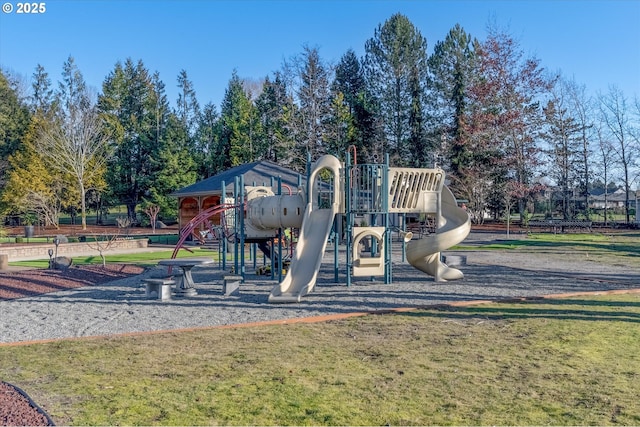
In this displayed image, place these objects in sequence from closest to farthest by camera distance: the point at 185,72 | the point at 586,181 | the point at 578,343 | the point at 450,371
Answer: the point at 450,371, the point at 578,343, the point at 586,181, the point at 185,72

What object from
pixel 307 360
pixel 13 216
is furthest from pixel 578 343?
pixel 13 216

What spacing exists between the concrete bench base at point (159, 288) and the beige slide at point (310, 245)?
6.80 ft

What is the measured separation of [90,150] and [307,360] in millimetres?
42826

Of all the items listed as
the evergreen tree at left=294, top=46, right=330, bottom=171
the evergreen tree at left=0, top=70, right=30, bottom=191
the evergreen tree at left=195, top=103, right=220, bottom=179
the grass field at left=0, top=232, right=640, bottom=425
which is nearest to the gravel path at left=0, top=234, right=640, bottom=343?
the grass field at left=0, top=232, right=640, bottom=425

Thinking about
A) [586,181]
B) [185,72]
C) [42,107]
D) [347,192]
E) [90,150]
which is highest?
[185,72]

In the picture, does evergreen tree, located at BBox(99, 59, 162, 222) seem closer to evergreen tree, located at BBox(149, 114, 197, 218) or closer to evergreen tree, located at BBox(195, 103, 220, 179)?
evergreen tree, located at BBox(149, 114, 197, 218)

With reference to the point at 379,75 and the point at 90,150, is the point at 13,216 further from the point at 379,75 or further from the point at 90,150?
the point at 379,75

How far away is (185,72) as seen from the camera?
58.1m

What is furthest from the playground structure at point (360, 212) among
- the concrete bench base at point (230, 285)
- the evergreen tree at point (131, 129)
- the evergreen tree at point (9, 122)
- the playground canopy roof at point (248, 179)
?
the evergreen tree at point (9, 122)

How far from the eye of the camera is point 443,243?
11383mm

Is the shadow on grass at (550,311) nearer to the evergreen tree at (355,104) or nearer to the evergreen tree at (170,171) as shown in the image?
the evergreen tree at (355,104)

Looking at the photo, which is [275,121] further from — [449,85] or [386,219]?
[386,219]

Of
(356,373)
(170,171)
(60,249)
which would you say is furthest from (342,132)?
(356,373)

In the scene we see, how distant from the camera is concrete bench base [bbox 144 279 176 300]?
9945 mm
